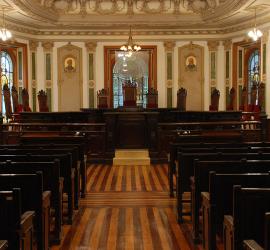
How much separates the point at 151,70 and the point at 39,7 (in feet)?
17.2

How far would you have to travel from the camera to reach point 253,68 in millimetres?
16859

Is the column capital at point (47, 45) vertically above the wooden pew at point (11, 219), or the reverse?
the column capital at point (47, 45)

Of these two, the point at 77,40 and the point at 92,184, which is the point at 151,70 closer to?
the point at 77,40

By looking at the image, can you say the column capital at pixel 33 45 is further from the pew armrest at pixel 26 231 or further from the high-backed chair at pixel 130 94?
the pew armrest at pixel 26 231

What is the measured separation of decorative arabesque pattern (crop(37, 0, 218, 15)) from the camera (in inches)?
666

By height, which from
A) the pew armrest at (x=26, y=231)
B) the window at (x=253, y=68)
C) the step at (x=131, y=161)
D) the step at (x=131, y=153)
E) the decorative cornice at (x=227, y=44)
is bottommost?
the step at (x=131, y=161)

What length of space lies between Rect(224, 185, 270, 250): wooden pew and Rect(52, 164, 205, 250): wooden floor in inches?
67.2

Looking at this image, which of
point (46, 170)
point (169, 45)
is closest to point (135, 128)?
point (46, 170)

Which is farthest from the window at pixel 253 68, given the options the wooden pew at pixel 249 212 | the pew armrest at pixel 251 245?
the pew armrest at pixel 251 245

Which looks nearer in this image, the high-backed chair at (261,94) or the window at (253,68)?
the high-backed chair at (261,94)

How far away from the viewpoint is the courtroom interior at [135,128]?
352 centimetres

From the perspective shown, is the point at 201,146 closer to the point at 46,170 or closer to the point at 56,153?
the point at 56,153

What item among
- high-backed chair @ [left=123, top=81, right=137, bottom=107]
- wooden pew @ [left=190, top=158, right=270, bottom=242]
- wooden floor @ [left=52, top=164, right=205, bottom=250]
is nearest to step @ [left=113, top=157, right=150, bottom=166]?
wooden floor @ [left=52, top=164, right=205, bottom=250]

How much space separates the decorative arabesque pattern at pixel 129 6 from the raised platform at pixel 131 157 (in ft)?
27.2
